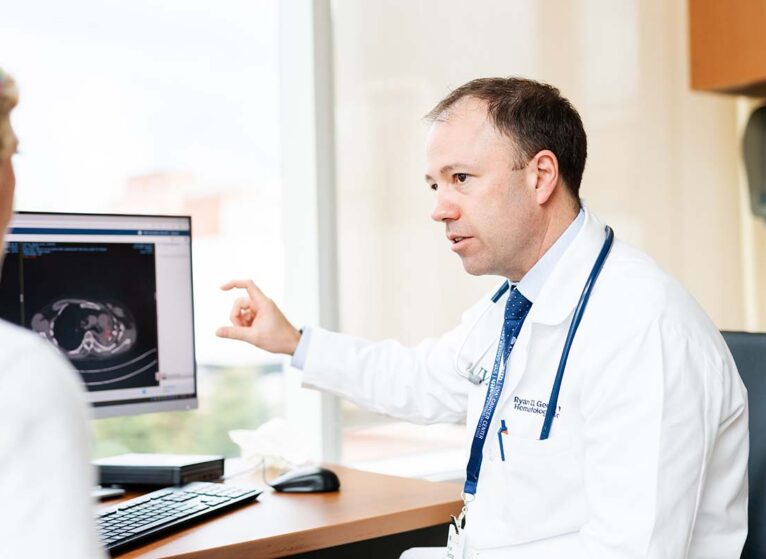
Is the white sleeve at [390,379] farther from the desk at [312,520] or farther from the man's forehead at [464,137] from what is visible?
the man's forehead at [464,137]

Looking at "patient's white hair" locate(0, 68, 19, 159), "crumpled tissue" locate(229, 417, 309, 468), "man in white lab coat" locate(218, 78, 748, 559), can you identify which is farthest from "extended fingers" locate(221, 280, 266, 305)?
"patient's white hair" locate(0, 68, 19, 159)

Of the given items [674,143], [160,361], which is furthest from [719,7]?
[160,361]

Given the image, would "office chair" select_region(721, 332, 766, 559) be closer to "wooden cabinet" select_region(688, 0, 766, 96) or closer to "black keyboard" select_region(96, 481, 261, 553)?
"black keyboard" select_region(96, 481, 261, 553)

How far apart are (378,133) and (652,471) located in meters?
1.23

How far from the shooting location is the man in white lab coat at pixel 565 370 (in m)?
1.24

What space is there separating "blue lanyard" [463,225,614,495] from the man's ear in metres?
0.11

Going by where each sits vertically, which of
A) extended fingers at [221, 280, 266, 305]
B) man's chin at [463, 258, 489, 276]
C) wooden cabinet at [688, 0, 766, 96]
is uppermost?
wooden cabinet at [688, 0, 766, 96]

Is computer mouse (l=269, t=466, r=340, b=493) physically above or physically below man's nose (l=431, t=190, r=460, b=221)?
below

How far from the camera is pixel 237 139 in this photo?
7.77 feet

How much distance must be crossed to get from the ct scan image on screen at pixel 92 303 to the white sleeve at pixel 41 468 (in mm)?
975

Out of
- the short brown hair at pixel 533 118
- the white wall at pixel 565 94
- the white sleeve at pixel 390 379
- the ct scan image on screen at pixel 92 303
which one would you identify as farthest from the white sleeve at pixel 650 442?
the white wall at pixel 565 94

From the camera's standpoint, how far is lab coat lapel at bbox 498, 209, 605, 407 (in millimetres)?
1413

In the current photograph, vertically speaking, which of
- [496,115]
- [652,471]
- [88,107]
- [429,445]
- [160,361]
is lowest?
[429,445]

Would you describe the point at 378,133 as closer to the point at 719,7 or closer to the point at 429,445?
the point at 429,445
